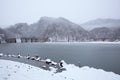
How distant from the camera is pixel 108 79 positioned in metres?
21.7

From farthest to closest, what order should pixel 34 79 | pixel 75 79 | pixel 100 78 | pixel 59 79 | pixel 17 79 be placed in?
pixel 100 78, pixel 75 79, pixel 59 79, pixel 34 79, pixel 17 79

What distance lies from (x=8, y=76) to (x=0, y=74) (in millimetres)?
984

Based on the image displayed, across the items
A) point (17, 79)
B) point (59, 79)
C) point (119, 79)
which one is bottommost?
point (119, 79)

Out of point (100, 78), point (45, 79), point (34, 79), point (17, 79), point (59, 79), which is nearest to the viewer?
point (17, 79)

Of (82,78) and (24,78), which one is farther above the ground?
(24,78)

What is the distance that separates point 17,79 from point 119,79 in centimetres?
1628

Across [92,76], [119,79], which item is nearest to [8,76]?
[92,76]

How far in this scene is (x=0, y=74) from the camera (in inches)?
555

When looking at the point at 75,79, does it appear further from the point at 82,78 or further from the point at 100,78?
the point at 100,78

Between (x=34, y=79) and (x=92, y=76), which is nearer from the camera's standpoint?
(x=34, y=79)

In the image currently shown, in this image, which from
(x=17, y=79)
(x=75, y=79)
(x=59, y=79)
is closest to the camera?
(x=17, y=79)

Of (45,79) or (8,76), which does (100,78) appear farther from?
(8,76)

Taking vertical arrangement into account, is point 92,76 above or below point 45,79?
below

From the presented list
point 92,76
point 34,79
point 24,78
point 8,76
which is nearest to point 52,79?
point 34,79
